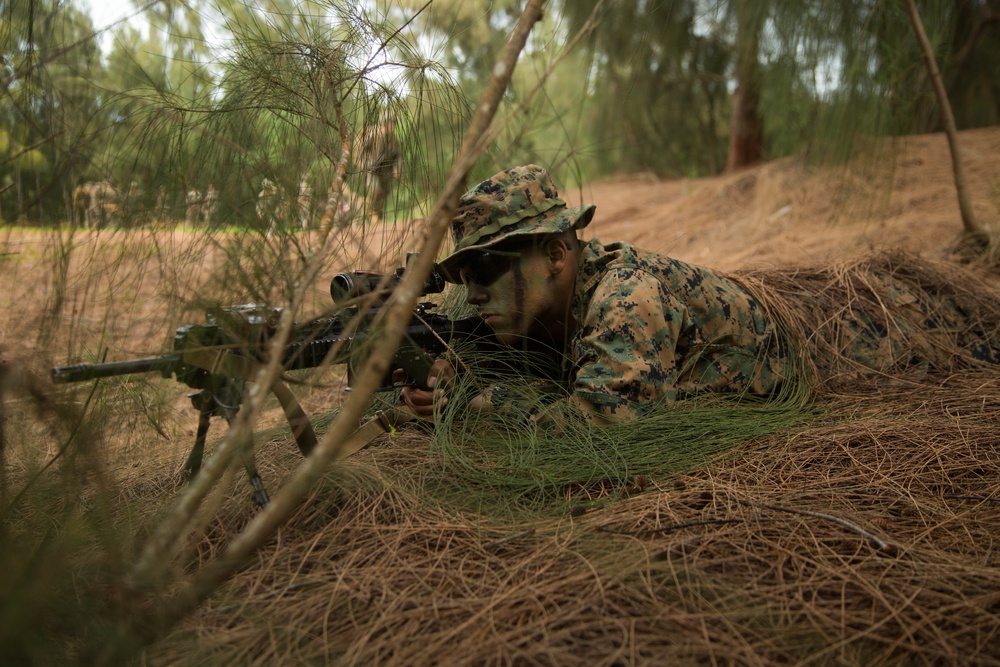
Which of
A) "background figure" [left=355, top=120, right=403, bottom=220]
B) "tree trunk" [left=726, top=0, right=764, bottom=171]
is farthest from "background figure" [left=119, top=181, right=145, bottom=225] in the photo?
"tree trunk" [left=726, top=0, right=764, bottom=171]

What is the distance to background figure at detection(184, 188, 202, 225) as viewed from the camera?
202 cm

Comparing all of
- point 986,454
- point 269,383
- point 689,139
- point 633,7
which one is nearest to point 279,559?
point 269,383

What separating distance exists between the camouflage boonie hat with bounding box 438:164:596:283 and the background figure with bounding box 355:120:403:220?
0.83ft

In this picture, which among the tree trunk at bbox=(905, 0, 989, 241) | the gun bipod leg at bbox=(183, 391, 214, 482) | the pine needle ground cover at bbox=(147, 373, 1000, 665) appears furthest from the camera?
the tree trunk at bbox=(905, 0, 989, 241)

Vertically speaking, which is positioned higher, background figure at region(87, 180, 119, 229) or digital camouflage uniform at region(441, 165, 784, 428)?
background figure at region(87, 180, 119, 229)

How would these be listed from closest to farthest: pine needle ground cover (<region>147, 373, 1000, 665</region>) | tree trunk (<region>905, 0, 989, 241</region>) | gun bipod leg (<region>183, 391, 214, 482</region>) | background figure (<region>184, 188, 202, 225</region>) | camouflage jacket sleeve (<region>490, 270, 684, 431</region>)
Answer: pine needle ground cover (<region>147, 373, 1000, 665</region>) < gun bipod leg (<region>183, 391, 214, 482</region>) < background figure (<region>184, 188, 202, 225</region>) < camouflage jacket sleeve (<region>490, 270, 684, 431</region>) < tree trunk (<region>905, 0, 989, 241</region>)

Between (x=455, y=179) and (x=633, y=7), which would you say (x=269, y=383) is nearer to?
(x=455, y=179)

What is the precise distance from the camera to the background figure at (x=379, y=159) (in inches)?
92.2

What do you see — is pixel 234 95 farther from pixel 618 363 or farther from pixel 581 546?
pixel 581 546

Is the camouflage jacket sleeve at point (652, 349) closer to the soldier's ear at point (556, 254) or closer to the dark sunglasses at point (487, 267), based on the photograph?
the soldier's ear at point (556, 254)

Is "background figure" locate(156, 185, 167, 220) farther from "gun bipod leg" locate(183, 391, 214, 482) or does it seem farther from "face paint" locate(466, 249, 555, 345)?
"face paint" locate(466, 249, 555, 345)

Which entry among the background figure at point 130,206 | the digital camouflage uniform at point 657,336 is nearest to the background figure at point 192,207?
the background figure at point 130,206

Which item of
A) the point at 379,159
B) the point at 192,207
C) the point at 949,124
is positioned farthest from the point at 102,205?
the point at 949,124

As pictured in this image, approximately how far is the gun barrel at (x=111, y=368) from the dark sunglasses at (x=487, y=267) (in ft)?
3.39
